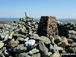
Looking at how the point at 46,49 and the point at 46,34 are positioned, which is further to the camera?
the point at 46,34

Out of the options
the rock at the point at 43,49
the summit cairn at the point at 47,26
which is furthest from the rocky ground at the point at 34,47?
the summit cairn at the point at 47,26

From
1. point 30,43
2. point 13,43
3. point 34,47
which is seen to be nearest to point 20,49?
point 30,43

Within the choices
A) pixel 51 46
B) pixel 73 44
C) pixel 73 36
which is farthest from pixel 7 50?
pixel 73 36

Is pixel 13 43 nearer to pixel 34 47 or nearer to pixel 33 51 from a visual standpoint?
pixel 34 47

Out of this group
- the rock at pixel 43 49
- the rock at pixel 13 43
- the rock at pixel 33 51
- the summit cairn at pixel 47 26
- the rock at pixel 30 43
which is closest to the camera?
the rock at pixel 33 51

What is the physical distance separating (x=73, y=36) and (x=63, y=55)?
301cm

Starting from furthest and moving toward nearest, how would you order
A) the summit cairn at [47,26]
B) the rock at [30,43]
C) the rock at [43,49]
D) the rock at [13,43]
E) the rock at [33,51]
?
1. the summit cairn at [47,26]
2. the rock at [13,43]
3. the rock at [30,43]
4. the rock at [43,49]
5. the rock at [33,51]

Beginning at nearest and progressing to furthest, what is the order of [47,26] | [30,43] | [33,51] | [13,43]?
[33,51] < [30,43] < [13,43] < [47,26]

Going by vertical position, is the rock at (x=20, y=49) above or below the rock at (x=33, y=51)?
above

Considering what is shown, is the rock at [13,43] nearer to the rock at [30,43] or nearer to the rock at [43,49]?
the rock at [30,43]

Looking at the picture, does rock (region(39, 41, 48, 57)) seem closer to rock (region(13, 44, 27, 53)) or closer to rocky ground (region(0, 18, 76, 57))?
rocky ground (region(0, 18, 76, 57))

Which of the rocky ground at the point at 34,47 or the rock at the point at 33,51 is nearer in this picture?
the rock at the point at 33,51

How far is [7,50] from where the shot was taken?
10.5 metres

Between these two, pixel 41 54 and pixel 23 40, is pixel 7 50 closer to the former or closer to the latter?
pixel 23 40
